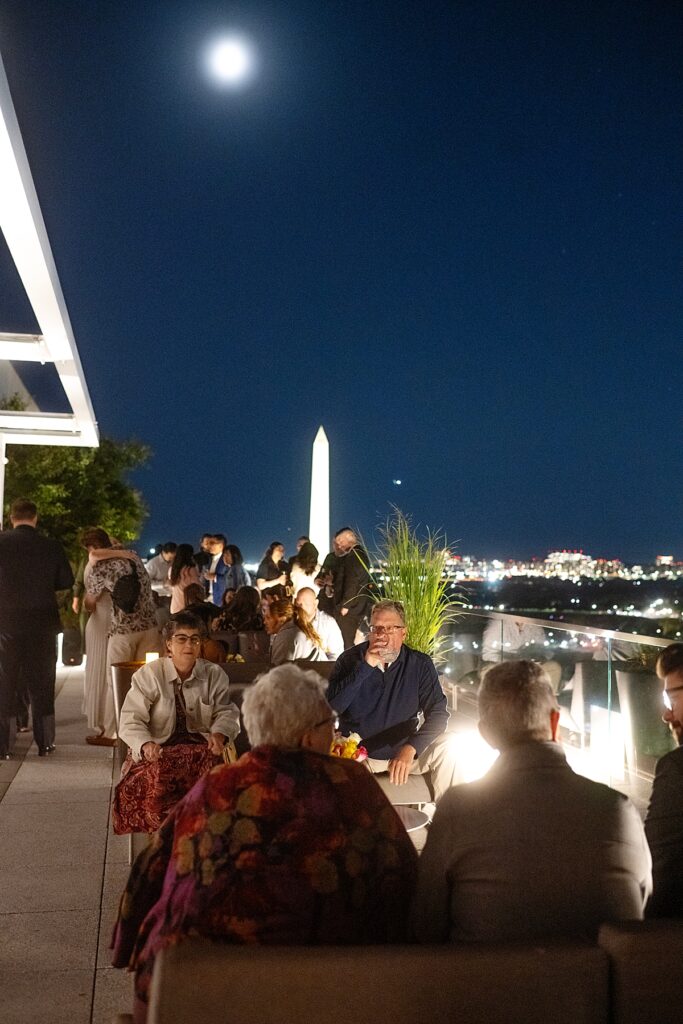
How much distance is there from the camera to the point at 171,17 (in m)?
11.2

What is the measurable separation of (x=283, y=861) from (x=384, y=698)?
3.20 meters

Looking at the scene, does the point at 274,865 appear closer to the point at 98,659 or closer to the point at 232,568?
the point at 98,659

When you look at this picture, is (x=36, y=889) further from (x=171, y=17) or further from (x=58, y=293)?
(x=171, y=17)

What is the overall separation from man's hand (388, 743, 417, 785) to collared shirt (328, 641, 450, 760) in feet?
1.49

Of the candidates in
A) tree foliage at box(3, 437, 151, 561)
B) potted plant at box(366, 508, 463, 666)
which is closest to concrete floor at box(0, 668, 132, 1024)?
potted plant at box(366, 508, 463, 666)

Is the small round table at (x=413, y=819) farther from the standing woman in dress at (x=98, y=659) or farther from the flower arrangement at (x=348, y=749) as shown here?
the standing woman in dress at (x=98, y=659)

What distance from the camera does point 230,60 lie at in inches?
464

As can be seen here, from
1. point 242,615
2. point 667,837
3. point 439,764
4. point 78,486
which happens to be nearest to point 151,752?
point 439,764

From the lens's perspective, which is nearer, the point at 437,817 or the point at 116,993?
the point at 437,817

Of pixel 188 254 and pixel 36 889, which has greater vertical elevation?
pixel 188 254

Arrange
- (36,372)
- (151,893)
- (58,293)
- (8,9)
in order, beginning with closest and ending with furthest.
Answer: (151,893)
(8,9)
(58,293)
(36,372)

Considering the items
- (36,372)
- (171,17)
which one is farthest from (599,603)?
(171,17)

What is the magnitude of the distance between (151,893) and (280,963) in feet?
2.33

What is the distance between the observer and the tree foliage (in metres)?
21.8
